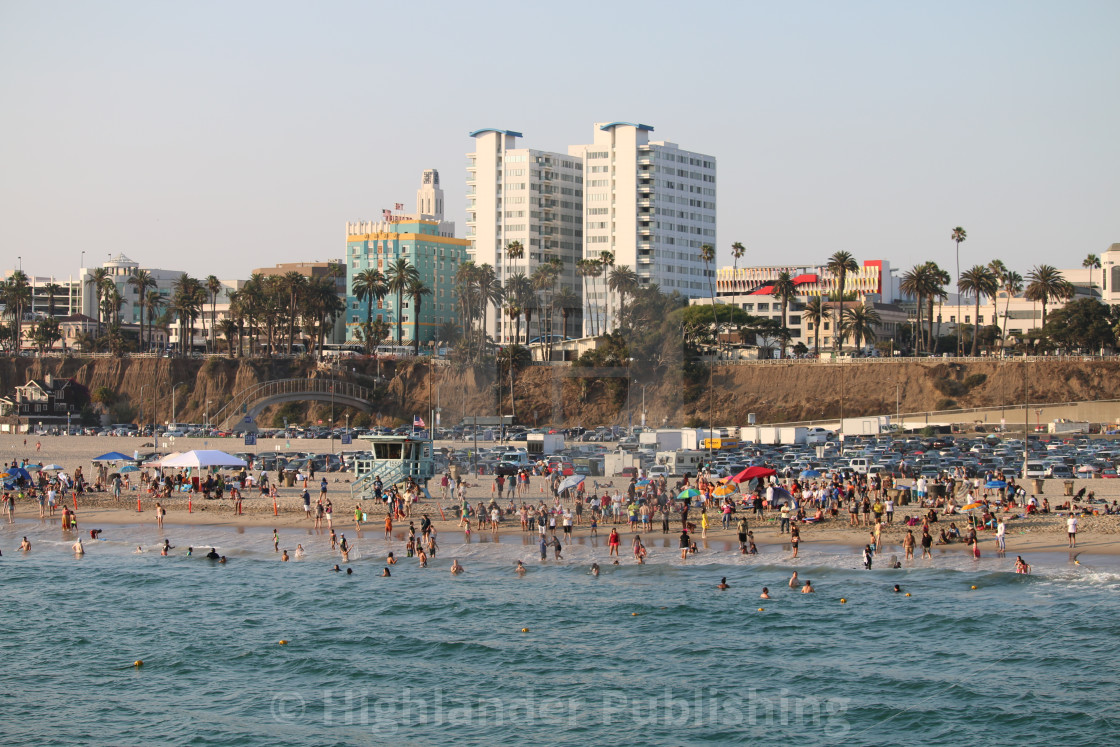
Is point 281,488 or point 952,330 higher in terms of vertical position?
point 952,330

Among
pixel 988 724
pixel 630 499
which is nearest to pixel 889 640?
pixel 988 724

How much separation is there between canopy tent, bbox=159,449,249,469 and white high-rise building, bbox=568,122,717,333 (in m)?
99.8

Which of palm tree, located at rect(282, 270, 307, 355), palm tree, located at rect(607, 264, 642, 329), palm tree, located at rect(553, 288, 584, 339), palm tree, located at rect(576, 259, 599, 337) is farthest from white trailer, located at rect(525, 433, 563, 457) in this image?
palm tree, located at rect(553, 288, 584, 339)

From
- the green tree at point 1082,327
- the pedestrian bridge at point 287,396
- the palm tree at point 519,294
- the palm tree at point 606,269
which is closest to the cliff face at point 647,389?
the pedestrian bridge at point 287,396

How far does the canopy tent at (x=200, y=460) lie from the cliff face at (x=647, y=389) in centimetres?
5525

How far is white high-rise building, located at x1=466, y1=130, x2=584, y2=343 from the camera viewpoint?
6368 inches

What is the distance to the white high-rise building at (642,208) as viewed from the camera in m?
156

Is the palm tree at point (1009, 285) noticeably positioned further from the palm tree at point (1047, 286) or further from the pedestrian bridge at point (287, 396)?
the pedestrian bridge at point (287, 396)

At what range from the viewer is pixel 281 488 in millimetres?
61281

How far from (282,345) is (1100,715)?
13862cm

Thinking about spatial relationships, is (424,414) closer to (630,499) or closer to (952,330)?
(630,499)

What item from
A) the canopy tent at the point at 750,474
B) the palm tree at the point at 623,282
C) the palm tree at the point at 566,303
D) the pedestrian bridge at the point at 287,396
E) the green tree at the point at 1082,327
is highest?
the palm tree at the point at 623,282

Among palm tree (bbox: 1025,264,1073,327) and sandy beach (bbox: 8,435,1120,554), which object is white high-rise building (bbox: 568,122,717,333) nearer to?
palm tree (bbox: 1025,264,1073,327)

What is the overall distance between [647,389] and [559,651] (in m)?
80.7
